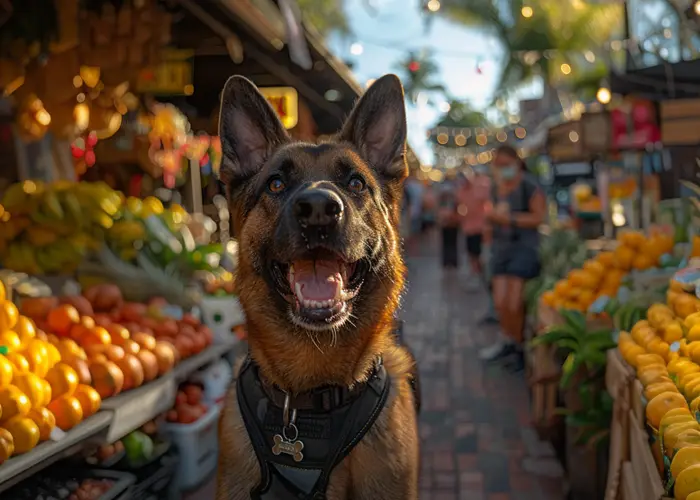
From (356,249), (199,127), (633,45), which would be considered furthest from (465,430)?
(199,127)

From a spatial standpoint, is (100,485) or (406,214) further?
(406,214)

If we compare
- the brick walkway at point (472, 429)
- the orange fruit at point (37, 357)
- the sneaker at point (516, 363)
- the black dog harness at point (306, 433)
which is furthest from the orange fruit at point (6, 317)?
the sneaker at point (516, 363)

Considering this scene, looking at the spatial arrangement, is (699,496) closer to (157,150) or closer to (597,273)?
(597,273)

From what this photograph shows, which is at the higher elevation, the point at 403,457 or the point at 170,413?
the point at 403,457

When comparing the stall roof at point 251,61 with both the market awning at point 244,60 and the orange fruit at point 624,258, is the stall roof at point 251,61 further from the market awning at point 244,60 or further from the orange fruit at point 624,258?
the orange fruit at point 624,258

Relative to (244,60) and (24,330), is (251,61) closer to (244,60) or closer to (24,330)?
(244,60)

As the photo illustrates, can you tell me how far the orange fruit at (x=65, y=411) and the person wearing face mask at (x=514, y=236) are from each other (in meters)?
4.94

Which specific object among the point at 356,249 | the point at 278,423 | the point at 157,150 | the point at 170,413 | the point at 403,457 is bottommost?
the point at 170,413

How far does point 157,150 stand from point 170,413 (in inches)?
159

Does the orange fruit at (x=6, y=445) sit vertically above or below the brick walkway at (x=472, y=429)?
above

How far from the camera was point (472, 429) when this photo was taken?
5.34 meters

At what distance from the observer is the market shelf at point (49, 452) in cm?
249

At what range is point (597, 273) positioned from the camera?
5.04m

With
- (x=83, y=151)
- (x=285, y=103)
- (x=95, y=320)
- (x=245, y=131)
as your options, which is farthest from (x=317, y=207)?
(x=285, y=103)
